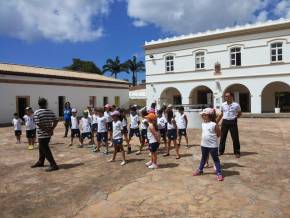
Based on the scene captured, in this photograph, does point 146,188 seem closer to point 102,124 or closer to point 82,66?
point 102,124

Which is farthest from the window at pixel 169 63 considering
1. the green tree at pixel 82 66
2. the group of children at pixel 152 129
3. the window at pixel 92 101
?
the green tree at pixel 82 66

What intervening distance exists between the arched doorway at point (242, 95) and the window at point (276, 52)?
4.69 metres

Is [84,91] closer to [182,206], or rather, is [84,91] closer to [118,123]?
[118,123]

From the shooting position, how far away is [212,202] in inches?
200

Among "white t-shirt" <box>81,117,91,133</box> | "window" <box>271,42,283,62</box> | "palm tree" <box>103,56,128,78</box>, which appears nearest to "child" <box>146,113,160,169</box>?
"white t-shirt" <box>81,117,91,133</box>

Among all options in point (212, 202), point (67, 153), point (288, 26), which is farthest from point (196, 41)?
point (212, 202)

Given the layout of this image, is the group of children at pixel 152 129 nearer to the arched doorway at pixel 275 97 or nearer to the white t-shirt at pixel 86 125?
the white t-shirt at pixel 86 125

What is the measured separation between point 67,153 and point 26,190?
3.93m

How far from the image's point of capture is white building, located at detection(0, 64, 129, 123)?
24703 millimetres

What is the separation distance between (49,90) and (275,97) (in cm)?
2067

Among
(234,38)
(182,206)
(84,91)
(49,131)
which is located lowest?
(182,206)

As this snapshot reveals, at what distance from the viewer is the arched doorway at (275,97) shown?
27.9 meters

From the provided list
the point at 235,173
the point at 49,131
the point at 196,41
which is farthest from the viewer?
the point at 196,41

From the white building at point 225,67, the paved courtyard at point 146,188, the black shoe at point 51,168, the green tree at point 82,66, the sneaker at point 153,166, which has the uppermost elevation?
the green tree at point 82,66
